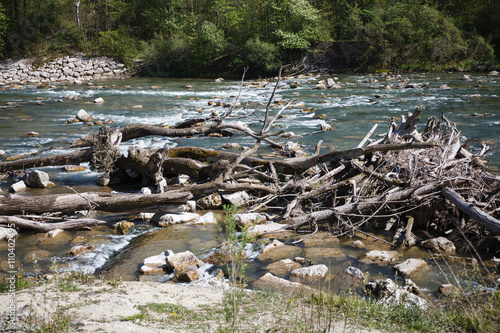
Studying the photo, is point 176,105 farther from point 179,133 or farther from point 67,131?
point 179,133

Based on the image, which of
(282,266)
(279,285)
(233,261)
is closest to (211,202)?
(282,266)

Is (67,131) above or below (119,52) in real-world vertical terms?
below

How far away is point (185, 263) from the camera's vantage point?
5.04 metres

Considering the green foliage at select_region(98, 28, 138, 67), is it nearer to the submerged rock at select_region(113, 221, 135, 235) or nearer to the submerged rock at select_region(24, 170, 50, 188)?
the submerged rock at select_region(24, 170, 50, 188)

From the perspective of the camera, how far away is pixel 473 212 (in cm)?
510

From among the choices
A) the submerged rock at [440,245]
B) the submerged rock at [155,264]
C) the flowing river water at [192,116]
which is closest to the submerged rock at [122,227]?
the flowing river water at [192,116]

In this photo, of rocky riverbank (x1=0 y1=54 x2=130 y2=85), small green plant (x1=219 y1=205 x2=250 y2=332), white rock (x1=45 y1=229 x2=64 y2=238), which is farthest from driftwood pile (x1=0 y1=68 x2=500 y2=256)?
rocky riverbank (x1=0 y1=54 x2=130 y2=85)

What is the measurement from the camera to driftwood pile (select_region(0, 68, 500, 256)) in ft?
18.8

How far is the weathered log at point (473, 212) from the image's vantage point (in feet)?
15.8

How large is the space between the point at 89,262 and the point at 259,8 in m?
42.7

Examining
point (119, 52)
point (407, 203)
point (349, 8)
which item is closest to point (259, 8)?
point (349, 8)

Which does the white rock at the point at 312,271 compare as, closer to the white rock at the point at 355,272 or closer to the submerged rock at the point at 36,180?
the white rock at the point at 355,272

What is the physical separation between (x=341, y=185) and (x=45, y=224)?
470cm

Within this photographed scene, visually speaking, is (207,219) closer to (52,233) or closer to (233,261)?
(52,233)
